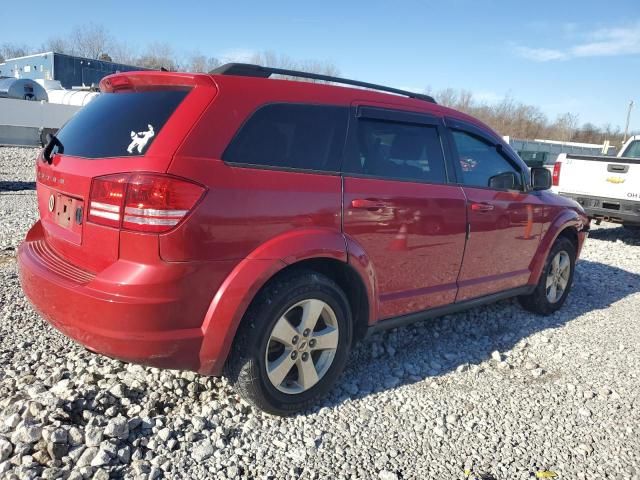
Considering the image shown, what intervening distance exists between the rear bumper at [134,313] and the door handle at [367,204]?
105 cm

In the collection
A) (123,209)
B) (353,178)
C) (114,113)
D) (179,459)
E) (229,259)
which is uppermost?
(114,113)

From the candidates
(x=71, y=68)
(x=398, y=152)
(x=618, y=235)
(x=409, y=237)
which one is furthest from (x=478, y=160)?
(x=71, y=68)

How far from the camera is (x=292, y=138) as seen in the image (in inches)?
113

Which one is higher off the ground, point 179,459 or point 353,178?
point 353,178

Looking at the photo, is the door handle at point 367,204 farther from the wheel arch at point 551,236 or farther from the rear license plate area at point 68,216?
the wheel arch at point 551,236

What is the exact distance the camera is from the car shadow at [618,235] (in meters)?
9.64

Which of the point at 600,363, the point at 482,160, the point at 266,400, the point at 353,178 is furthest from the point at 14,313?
the point at 600,363

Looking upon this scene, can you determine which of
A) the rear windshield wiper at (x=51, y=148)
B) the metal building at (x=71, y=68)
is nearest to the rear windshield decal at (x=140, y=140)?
the rear windshield wiper at (x=51, y=148)

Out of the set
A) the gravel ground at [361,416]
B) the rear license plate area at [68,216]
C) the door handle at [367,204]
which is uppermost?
the door handle at [367,204]

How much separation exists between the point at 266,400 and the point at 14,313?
234 cm

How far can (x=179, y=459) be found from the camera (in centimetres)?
248

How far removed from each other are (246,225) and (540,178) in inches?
124

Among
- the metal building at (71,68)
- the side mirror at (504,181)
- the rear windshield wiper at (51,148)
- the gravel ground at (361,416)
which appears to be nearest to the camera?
the gravel ground at (361,416)

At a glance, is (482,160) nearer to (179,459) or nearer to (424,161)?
(424,161)
